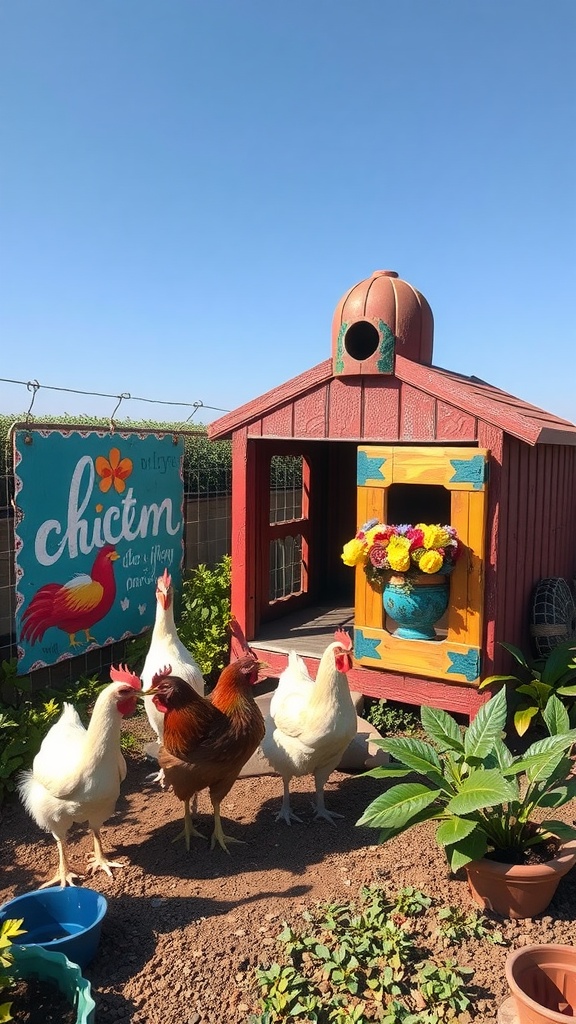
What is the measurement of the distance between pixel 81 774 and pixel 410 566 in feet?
8.81

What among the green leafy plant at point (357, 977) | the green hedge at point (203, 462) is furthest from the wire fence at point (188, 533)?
the green leafy plant at point (357, 977)

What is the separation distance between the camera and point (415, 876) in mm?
3682

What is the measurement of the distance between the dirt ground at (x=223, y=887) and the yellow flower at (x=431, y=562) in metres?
1.55

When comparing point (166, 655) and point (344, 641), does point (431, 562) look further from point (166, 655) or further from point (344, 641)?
point (166, 655)

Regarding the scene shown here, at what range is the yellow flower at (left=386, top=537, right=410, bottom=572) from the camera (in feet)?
16.7

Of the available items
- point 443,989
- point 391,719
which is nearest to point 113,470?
point 391,719

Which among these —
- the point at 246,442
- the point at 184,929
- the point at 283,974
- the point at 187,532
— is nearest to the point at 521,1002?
the point at 283,974

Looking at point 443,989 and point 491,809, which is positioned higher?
point 491,809

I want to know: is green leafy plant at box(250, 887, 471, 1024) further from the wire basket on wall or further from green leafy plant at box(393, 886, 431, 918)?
the wire basket on wall

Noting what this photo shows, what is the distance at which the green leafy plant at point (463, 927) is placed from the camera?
3.17m

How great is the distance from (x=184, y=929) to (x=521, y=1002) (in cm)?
154

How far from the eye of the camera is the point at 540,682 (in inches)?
213

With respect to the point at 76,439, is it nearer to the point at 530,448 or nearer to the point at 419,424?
the point at 419,424

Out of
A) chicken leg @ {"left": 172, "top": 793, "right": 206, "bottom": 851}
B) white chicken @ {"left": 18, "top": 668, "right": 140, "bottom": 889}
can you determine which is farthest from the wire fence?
chicken leg @ {"left": 172, "top": 793, "right": 206, "bottom": 851}
